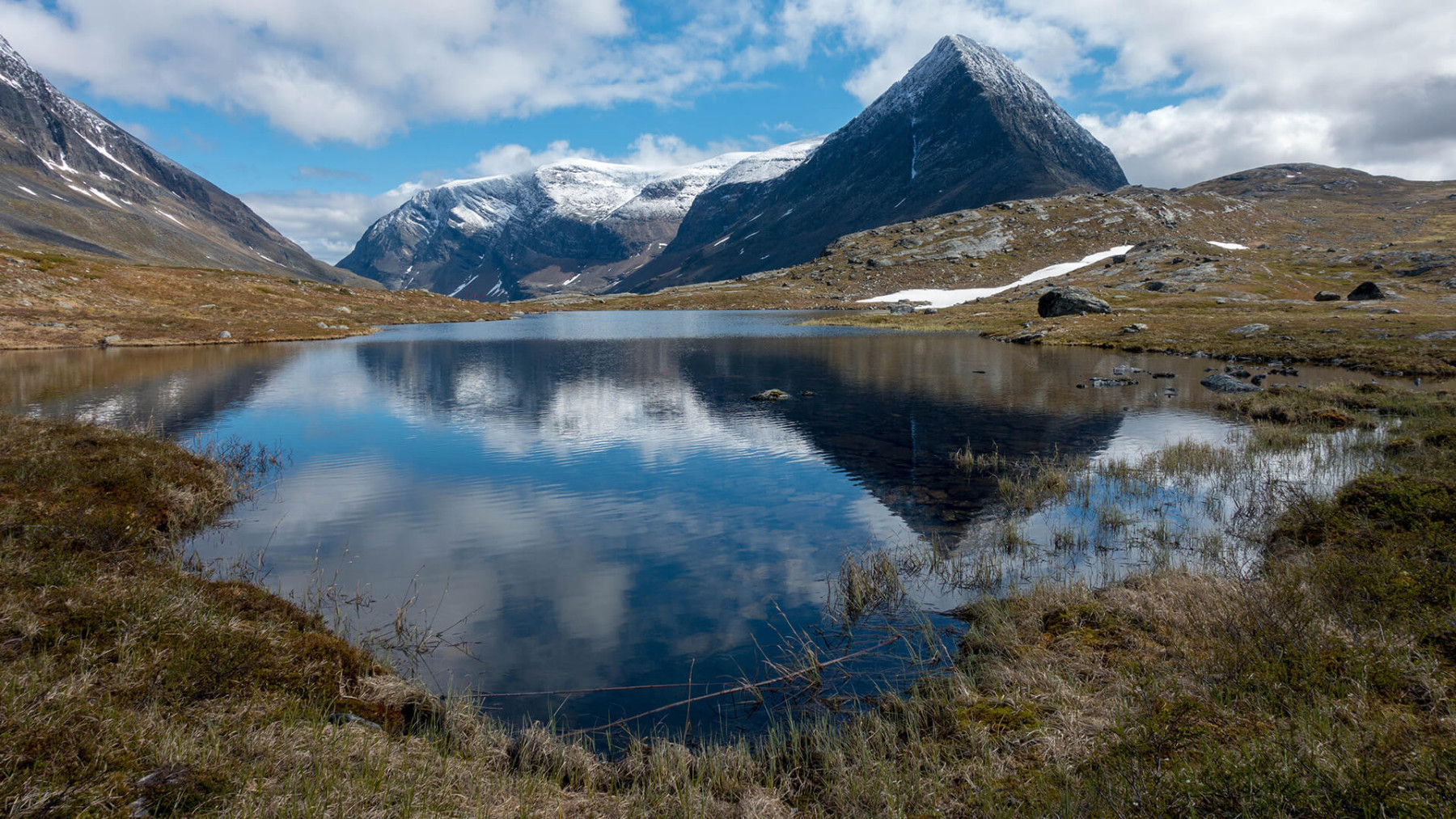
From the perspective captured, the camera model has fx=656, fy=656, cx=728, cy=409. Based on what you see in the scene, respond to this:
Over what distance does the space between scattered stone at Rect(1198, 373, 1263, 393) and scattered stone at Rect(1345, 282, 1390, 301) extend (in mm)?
78100

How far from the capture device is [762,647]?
1216cm

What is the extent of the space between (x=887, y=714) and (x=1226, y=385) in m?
42.3

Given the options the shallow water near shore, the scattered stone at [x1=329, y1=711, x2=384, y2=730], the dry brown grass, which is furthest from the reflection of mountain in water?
the dry brown grass

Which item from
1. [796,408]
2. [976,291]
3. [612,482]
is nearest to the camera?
[612,482]

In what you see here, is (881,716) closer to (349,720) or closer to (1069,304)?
(349,720)

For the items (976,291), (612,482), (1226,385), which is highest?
(976,291)

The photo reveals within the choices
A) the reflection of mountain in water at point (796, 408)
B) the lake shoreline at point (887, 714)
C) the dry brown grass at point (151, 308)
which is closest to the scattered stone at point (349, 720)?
the lake shoreline at point (887, 714)

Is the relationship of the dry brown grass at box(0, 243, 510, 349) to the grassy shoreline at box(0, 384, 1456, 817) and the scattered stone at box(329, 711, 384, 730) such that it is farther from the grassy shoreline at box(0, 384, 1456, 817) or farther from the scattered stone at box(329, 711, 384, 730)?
the scattered stone at box(329, 711, 384, 730)

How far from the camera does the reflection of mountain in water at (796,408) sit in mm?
25906

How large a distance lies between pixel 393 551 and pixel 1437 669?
19.3m

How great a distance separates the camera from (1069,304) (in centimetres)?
10138

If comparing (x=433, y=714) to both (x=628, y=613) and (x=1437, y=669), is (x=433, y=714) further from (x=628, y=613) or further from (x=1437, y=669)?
(x=1437, y=669)

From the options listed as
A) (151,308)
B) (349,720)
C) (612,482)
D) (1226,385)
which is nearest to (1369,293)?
(1226,385)

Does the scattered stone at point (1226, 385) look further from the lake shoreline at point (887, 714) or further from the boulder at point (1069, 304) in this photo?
the boulder at point (1069, 304)
